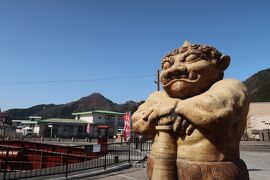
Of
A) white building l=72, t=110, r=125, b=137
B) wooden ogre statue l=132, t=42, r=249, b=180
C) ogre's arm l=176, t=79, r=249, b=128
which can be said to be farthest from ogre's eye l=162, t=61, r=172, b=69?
white building l=72, t=110, r=125, b=137

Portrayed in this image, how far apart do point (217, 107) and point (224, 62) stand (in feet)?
3.97

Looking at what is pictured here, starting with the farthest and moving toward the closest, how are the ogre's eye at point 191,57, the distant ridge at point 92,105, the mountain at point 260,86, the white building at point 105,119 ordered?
the distant ridge at point 92,105 → the mountain at point 260,86 → the white building at point 105,119 → the ogre's eye at point 191,57

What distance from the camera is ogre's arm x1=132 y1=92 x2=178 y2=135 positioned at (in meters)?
4.05

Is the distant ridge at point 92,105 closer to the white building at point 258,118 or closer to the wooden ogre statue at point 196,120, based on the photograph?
the white building at point 258,118

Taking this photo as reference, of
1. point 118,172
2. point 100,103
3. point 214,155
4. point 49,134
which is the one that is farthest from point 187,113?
point 100,103

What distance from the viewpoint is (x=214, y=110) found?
3.57 meters

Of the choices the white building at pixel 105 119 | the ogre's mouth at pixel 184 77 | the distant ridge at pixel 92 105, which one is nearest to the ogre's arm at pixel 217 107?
the ogre's mouth at pixel 184 77

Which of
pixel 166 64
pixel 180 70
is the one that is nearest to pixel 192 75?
pixel 180 70

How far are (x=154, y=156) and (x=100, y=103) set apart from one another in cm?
19070

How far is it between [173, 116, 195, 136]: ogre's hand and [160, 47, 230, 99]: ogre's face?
49 centimetres

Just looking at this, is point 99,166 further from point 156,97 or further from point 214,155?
point 214,155

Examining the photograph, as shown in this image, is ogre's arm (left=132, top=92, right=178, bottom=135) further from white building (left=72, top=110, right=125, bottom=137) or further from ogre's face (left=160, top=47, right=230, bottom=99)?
white building (left=72, top=110, right=125, bottom=137)

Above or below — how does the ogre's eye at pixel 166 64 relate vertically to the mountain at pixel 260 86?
below

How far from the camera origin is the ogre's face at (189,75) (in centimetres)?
411
